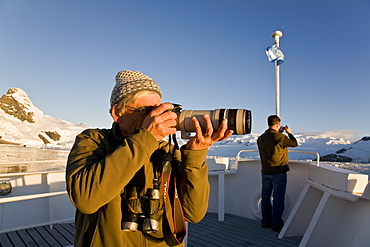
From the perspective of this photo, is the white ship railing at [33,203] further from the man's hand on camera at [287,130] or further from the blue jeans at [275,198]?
the man's hand on camera at [287,130]

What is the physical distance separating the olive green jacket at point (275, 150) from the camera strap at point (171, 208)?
8.04ft

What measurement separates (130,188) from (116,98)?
1.20 ft

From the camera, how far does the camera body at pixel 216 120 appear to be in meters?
0.97

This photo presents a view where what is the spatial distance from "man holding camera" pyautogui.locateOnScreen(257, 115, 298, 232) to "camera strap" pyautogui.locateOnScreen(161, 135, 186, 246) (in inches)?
96.8

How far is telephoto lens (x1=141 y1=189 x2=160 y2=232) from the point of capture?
0.88 metres

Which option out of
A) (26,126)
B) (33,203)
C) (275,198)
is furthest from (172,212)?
(26,126)

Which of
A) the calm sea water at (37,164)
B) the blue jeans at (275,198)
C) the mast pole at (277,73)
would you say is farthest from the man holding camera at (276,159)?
the calm sea water at (37,164)

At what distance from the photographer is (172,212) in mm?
1001

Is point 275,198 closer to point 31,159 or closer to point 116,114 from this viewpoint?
point 116,114

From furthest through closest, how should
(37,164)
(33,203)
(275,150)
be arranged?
(37,164), (33,203), (275,150)

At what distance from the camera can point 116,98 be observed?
1.00m

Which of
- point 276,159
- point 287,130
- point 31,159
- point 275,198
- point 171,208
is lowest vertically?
point 31,159

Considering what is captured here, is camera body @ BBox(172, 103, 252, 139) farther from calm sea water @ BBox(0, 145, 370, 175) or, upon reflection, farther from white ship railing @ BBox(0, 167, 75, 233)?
calm sea water @ BBox(0, 145, 370, 175)

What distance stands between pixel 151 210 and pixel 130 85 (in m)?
0.49
